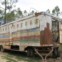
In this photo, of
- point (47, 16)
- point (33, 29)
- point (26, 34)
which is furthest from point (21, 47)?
point (47, 16)

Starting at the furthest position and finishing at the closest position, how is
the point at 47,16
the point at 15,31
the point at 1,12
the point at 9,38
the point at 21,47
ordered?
1. the point at 1,12
2. the point at 9,38
3. the point at 15,31
4. the point at 21,47
5. the point at 47,16

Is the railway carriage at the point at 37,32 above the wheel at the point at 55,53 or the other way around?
above

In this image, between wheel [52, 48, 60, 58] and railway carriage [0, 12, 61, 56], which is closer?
railway carriage [0, 12, 61, 56]

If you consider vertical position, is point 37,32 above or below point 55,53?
above

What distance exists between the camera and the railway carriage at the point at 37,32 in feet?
53.0

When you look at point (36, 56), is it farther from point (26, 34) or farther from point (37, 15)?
point (37, 15)

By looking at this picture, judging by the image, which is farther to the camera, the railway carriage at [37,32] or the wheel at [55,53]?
the wheel at [55,53]

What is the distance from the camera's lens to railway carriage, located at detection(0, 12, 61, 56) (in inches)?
636

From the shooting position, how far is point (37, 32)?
1639cm

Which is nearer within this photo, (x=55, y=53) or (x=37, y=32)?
(x=37, y=32)

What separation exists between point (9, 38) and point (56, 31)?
6.45m

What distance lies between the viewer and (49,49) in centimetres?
1672

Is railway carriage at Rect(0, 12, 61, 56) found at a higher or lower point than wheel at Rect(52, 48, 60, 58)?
higher

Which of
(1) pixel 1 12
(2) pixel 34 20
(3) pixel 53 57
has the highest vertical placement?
(1) pixel 1 12
